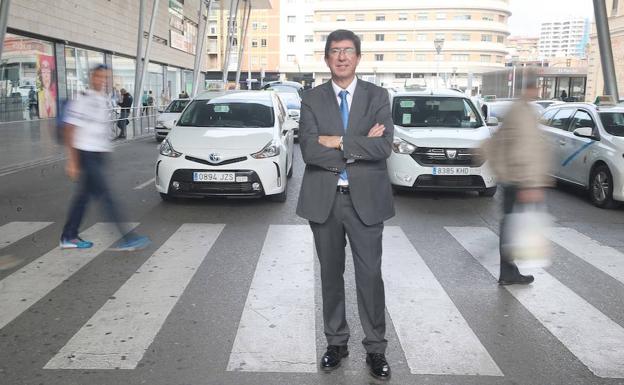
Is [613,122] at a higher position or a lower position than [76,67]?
lower

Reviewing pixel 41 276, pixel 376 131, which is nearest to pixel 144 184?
pixel 41 276

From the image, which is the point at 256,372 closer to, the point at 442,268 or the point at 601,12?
the point at 442,268

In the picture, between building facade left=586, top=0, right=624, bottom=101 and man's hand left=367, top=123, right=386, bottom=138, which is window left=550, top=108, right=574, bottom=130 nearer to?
man's hand left=367, top=123, right=386, bottom=138

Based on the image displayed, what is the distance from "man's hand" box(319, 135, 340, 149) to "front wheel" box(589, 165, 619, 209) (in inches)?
257

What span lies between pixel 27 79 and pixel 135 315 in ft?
75.6

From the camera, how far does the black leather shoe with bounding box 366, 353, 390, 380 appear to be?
339cm

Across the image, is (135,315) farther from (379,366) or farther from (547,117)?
(547,117)

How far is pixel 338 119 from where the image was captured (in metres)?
3.38

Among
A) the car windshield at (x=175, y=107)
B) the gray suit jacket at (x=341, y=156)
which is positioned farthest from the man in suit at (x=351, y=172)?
the car windshield at (x=175, y=107)

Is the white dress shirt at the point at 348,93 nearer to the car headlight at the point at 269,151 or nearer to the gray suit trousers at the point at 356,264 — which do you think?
the gray suit trousers at the point at 356,264

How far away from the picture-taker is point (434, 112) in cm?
1001

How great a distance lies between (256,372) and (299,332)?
2.12 feet

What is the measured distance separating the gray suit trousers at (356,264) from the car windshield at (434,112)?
6.53 m

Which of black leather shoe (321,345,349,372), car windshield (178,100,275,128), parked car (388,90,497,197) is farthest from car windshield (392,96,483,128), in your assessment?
black leather shoe (321,345,349,372)
